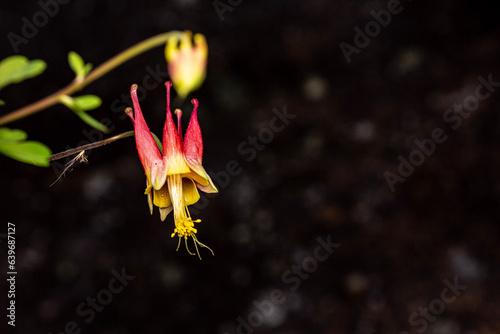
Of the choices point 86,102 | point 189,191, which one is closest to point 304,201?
point 189,191

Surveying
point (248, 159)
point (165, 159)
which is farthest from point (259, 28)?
point (165, 159)

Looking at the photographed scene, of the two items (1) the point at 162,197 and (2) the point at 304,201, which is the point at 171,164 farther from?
(2) the point at 304,201

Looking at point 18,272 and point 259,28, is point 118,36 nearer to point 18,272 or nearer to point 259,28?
point 259,28

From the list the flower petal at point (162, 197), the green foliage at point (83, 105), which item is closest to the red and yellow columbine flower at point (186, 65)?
the green foliage at point (83, 105)

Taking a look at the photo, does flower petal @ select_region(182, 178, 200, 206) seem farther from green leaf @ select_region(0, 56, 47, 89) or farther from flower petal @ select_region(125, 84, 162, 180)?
green leaf @ select_region(0, 56, 47, 89)

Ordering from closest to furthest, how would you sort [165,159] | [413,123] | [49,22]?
[165,159]
[49,22]
[413,123]

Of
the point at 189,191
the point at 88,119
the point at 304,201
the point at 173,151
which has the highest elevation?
the point at 88,119

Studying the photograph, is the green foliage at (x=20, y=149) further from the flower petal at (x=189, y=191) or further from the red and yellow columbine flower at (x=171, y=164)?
the flower petal at (x=189, y=191)

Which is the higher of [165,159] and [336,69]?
[165,159]
